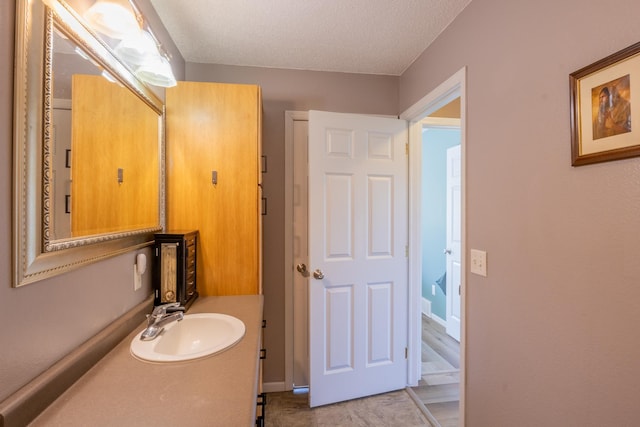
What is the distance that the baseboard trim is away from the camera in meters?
2.04

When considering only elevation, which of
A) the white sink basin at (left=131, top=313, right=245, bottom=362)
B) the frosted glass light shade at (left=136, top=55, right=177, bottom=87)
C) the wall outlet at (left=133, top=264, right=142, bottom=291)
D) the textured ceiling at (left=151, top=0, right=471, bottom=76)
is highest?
the textured ceiling at (left=151, top=0, right=471, bottom=76)

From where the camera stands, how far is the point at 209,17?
1475mm

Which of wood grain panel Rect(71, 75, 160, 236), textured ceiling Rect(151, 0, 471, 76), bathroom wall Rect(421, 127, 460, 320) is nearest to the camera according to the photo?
wood grain panel Rect(71, 75, 160, 236)

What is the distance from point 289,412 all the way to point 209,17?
8.13 feet

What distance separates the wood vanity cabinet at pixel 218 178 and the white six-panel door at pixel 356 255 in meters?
0.43

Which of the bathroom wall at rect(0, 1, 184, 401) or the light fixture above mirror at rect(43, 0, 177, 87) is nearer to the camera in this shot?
the bathroom wall at rect(0, 1, 184, 401)

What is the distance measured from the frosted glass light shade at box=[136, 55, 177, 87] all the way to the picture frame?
5.19 ft

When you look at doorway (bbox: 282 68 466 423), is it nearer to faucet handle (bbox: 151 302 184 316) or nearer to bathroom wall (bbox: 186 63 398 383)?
bathroom wall (bbox: 186 63 398 383)

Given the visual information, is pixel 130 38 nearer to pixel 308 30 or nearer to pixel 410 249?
pixel 308 30

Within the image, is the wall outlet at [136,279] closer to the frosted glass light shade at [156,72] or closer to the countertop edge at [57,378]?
the countertop edge at [57,378]

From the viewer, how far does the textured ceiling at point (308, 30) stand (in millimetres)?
1394

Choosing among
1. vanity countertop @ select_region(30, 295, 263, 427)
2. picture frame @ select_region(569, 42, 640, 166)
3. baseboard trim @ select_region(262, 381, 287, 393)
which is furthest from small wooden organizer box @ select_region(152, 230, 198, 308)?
picture frame @ select_region(569, 42, 640, 166)

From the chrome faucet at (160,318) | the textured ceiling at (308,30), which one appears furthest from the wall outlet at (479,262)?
the chrome faucet at (160,318)

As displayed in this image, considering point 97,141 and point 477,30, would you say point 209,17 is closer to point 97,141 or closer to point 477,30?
point 97,141
